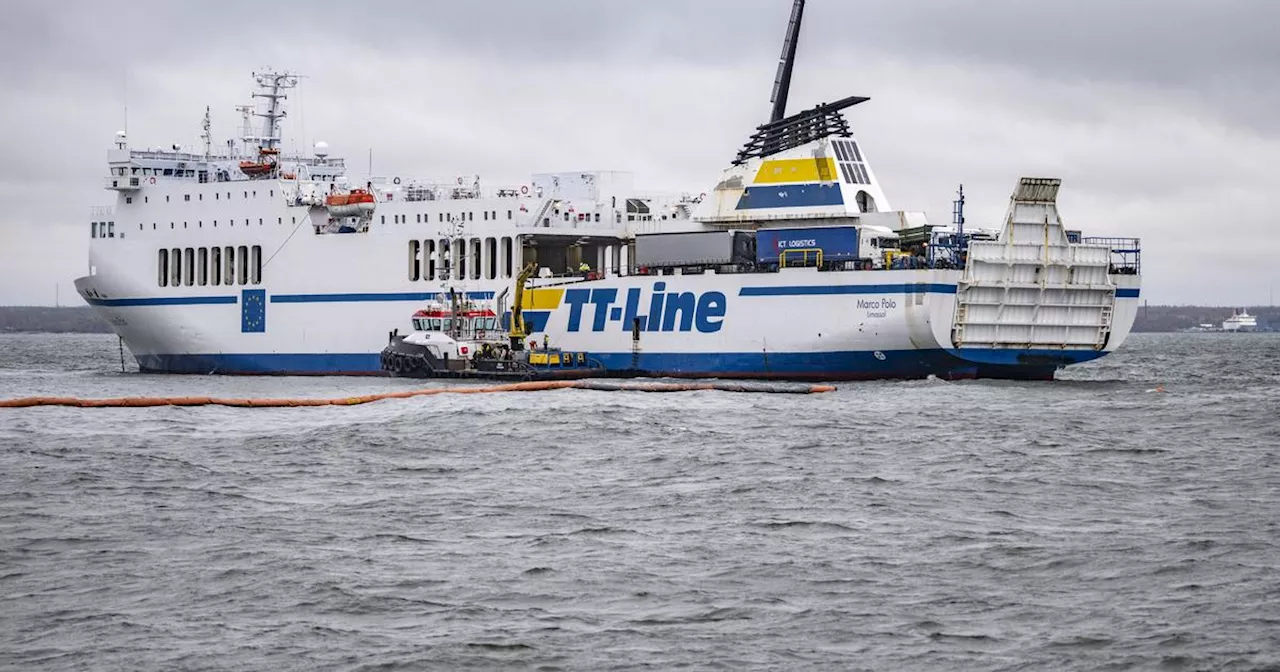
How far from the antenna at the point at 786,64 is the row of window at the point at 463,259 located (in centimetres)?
1036

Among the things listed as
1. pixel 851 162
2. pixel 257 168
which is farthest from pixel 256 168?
pixel 851 162

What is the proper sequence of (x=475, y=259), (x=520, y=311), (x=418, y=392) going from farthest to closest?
(x=475, y=259), (x=520, y=311), (x=418, y=392)

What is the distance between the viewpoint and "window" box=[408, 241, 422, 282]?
5928cm

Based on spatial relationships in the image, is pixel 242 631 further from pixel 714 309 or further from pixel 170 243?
pixel 170 243

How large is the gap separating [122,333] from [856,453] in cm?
4401

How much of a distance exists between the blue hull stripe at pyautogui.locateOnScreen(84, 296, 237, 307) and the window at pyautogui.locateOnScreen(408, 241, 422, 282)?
8.03 metres

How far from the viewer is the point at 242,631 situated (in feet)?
53.0

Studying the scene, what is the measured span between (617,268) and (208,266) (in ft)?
51.6

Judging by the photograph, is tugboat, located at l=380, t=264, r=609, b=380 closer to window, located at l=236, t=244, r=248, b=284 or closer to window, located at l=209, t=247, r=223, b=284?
window, located at l=236, t=244, r=248, b=284

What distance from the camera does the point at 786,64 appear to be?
2299 inches

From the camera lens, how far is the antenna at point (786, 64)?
58.0 m

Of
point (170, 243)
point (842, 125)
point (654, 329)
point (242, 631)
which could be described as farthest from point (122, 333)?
point (242, 631)

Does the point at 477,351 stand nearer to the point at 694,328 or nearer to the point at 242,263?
the point at 694,328

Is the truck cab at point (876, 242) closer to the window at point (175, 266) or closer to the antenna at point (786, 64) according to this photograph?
the antenna at point (786, 64)
